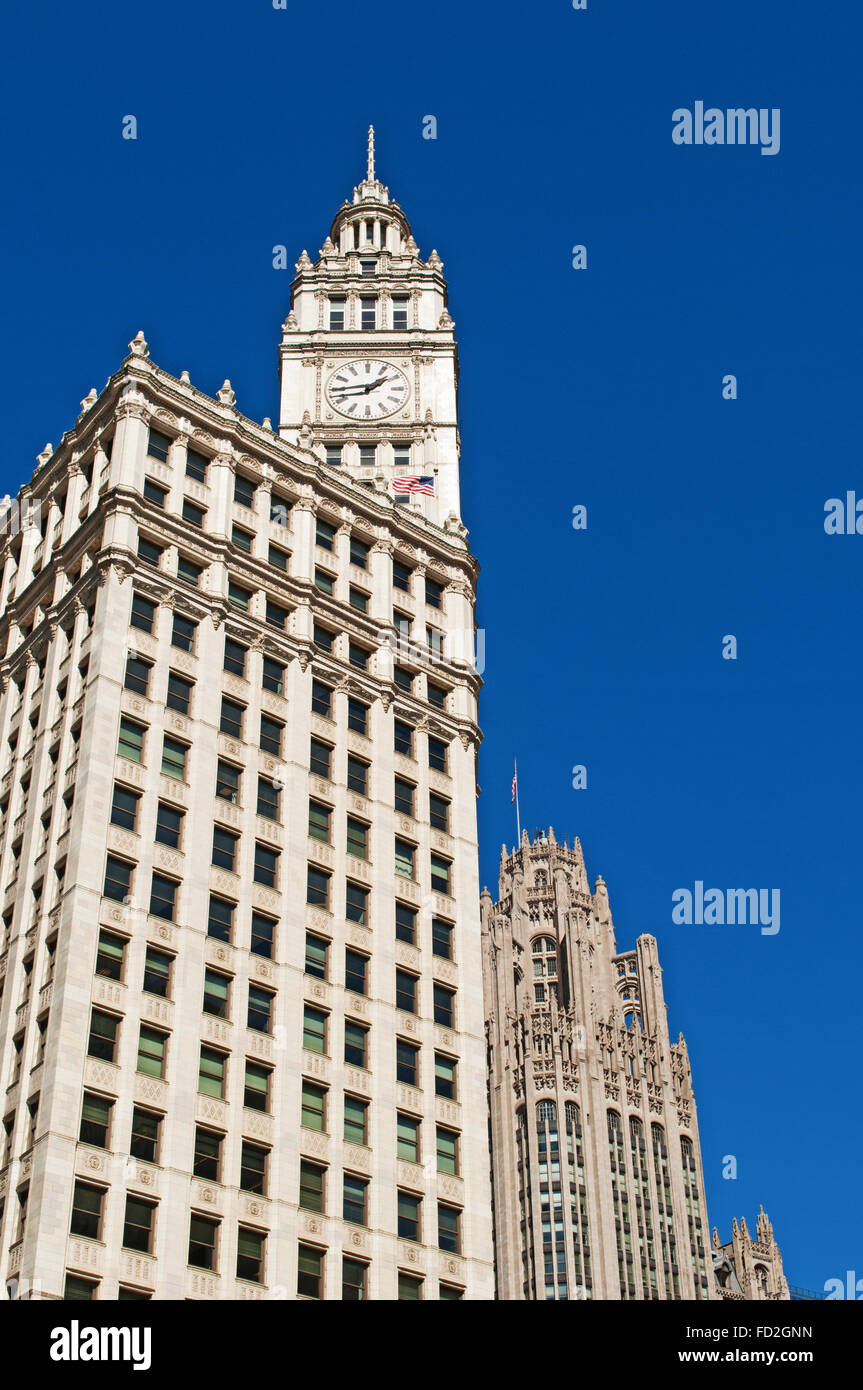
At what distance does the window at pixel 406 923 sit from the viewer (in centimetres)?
6831

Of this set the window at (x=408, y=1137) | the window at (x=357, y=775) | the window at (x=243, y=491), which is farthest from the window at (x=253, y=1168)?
the window at (x=243, y=491)

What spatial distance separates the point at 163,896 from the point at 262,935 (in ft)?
13.8

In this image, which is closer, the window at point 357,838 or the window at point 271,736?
the window at point 271,736

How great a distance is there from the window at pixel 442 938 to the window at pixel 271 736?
29.8 ft

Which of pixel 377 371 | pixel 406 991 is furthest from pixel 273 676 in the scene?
pixel 377 371

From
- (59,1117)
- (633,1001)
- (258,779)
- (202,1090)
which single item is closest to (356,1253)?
(202,1090)

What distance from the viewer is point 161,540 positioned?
7019cm

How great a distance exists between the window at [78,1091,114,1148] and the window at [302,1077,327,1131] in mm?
7766

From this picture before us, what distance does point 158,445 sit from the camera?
73.8 m

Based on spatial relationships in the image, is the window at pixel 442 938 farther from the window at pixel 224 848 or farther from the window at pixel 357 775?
the window at pixel 224 848

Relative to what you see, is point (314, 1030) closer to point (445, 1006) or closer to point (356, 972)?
point (356, 972)

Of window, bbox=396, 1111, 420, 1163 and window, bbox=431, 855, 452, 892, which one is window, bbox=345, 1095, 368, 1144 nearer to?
window, bbox=396, 1111, 420, 1163
